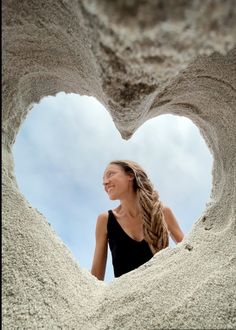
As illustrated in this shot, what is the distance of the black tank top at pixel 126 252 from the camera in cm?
201

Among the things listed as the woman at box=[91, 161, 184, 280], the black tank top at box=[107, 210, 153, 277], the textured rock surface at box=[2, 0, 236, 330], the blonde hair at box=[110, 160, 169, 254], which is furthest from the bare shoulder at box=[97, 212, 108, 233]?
the textured rock surface at box=[2, 0, 236, 330]

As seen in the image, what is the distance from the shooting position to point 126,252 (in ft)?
6.75

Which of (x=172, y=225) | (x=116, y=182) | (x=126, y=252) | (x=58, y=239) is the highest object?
(x=116, y=182)

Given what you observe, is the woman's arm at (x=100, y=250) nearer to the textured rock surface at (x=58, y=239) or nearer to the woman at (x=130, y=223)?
the woman at (x=130, y=223)

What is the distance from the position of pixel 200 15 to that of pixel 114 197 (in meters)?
1.71

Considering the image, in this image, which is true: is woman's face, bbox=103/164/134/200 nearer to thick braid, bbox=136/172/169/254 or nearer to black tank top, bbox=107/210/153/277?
thick braid, bbox=136/172/169/254

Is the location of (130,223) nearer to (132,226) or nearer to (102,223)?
(132,226)

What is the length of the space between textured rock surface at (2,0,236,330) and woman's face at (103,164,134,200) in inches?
35.1

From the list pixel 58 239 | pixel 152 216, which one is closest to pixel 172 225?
pixel 152 216

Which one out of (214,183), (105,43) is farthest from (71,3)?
(214,183)

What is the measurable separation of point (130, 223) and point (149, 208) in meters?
0.16

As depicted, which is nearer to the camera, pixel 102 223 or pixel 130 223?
pixel 130 223

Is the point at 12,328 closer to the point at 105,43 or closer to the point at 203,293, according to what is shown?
the point at 203,293

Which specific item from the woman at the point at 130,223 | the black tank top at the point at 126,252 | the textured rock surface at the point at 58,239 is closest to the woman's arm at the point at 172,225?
the woman at the point at 130,223
